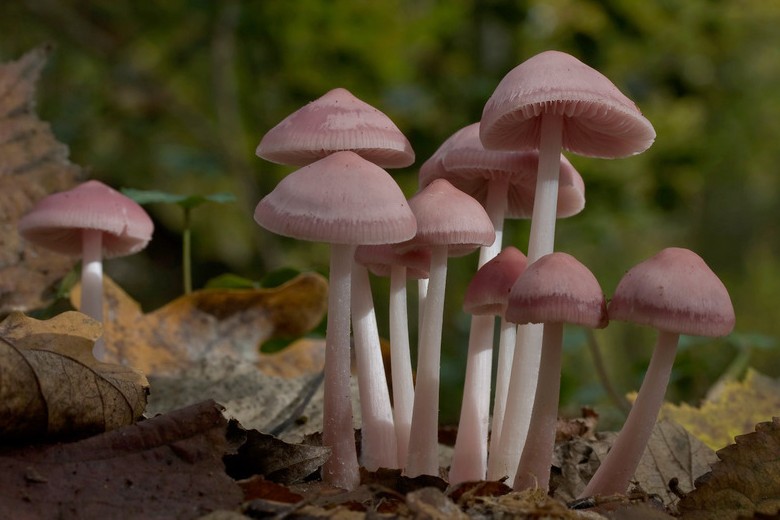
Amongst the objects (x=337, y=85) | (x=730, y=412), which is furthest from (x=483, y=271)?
(x=337, y=85)

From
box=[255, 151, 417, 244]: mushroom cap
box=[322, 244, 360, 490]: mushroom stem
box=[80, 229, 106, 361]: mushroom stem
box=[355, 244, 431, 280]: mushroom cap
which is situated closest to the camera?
box=[255, 151, 417, 244]: mushroom cap

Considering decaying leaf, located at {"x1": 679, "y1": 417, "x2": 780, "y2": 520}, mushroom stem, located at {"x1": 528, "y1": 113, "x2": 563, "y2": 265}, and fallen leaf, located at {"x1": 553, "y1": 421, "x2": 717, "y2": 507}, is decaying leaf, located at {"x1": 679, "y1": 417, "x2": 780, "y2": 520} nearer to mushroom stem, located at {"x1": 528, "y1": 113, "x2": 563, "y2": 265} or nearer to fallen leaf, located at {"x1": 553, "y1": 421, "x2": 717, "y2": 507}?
fallen leaf, located at {"x1": 553, "y1": 421, "x2": 717, "y2": 507}

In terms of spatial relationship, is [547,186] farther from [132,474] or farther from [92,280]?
[92,280]

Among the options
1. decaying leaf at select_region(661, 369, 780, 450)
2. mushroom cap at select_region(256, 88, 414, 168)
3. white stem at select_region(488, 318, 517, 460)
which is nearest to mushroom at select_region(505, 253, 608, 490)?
white stem at select_region(488, 318, 517, 460)

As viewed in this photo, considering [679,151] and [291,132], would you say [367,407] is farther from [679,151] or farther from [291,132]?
[679,151]

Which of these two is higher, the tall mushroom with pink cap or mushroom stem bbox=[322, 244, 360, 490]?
the tall mushroom with pink cap

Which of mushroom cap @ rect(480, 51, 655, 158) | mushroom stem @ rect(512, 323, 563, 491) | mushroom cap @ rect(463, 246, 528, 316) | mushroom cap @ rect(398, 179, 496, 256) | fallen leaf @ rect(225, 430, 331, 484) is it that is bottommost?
fallen leaf @ rect(225, 430, 331, 484)

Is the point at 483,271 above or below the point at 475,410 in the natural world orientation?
above

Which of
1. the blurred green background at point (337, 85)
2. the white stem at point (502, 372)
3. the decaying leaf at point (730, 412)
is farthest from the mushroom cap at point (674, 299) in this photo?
the blurred green background at point (337, 85)
